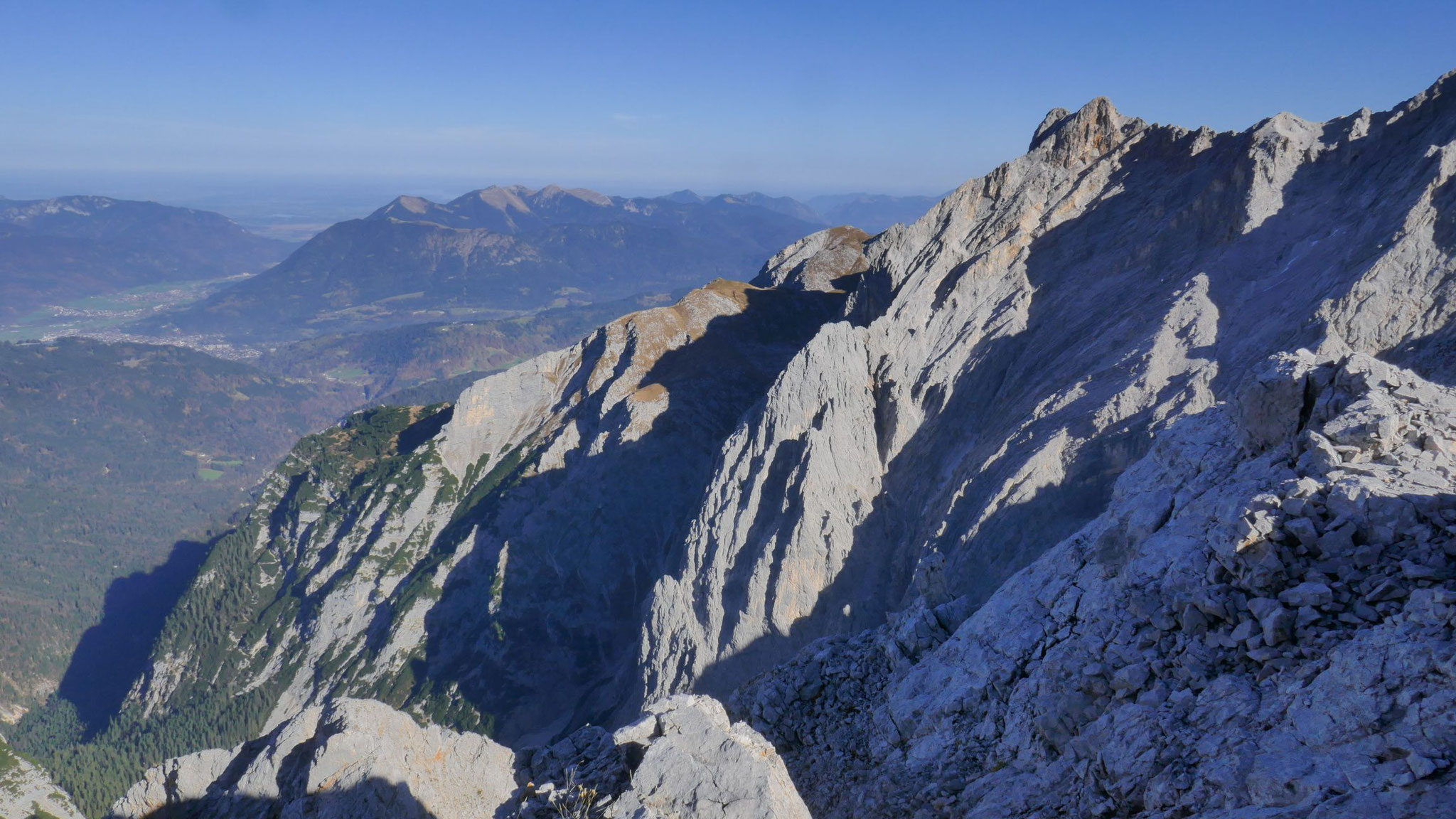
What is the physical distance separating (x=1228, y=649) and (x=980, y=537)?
25730mm

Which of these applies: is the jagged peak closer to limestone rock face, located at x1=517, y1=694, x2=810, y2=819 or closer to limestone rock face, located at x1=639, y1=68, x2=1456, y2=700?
limestone rock face, located at x1=639, y1=68, x2=1456, y2=700

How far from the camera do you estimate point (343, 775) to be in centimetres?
2312

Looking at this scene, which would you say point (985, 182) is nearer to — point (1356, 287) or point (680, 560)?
Result: point (1356, 287)

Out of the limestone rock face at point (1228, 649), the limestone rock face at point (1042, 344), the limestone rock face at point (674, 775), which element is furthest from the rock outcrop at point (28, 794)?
the limestone rock face at point (1228, 649)

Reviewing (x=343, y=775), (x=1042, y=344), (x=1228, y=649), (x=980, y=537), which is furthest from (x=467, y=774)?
(x=1042, y=344)

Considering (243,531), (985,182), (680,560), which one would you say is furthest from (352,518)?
(985,182)

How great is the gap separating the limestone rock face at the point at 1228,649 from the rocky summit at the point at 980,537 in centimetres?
8

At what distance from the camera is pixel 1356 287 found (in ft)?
110

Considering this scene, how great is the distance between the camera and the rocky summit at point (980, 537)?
13.3 metres

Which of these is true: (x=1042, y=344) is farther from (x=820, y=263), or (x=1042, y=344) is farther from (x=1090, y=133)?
(x=820, y=263)

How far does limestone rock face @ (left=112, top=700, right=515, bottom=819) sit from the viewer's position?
74.8 ft

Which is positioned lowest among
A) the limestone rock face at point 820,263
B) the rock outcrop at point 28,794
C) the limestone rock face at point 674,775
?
the rock outcrop at point 28,794

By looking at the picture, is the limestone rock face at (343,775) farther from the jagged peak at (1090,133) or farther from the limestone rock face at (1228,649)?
the jagged peak at (1090,133)

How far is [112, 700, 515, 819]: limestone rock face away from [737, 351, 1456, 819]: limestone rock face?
37.4ft
